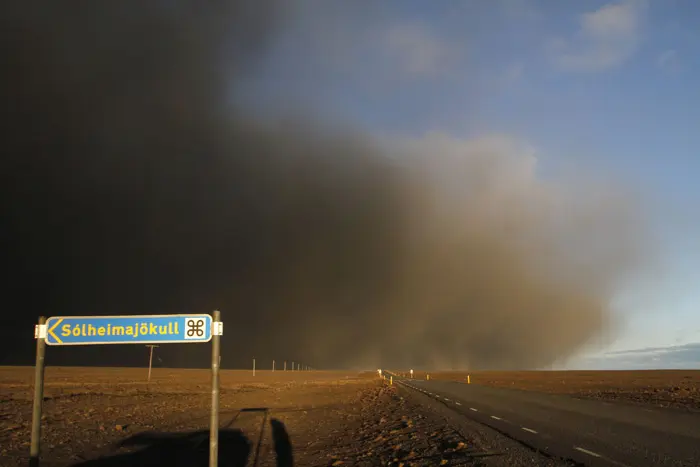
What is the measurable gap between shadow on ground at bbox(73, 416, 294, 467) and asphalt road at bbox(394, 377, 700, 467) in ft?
23.3

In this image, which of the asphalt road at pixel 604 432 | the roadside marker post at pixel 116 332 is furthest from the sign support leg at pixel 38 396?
the asphalt road at pixel 604 432

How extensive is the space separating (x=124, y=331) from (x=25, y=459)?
10061 mm

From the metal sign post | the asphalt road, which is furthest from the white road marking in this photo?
the metal sign post

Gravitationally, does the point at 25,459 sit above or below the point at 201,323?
below

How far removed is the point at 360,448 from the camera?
14.9m

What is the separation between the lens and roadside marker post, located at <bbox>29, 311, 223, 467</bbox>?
7.16 m

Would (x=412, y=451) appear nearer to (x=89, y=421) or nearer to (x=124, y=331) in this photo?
(x=124, y=331)

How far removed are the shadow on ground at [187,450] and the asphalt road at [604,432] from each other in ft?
23.3

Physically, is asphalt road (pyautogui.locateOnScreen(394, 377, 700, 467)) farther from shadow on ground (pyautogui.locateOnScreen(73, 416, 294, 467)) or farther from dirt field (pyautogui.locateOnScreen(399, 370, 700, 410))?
dirt field (pyautogui.locateOnScreen(399, 370, 700, 410))

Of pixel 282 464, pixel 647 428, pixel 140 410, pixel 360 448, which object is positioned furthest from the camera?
pixel 140 410

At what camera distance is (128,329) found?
300 inches

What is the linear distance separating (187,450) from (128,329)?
9.23m

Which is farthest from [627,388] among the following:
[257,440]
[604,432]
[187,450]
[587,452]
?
[187,450]

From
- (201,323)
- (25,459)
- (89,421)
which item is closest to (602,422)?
(201,323)
